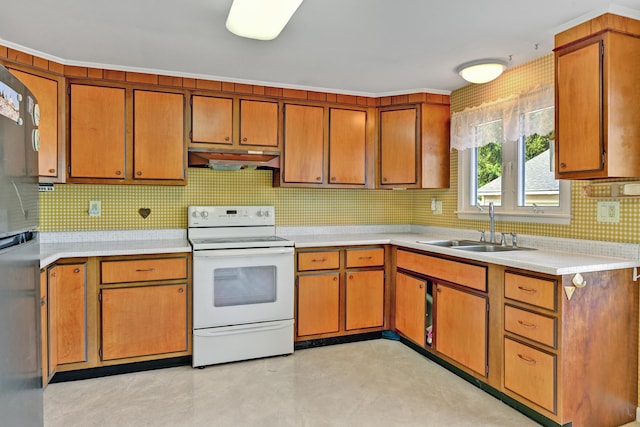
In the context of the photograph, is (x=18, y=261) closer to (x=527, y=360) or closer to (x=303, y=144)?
(x=527, y=360)

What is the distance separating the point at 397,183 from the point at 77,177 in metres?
2.62

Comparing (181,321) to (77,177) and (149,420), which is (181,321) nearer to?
(149,420)

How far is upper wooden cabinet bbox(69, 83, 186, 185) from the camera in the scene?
2.97m

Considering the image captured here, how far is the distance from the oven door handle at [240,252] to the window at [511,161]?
5.31 ft

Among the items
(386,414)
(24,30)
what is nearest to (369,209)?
(386,414)

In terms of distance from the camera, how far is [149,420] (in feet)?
7.34

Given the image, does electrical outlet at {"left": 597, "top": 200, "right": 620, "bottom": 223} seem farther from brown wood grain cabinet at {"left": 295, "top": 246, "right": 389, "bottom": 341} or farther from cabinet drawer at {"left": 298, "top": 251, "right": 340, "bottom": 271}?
cabinet drawer at {"left": 298, "top": 251, "right": 340, "bottom": 271}

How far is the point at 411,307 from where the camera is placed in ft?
10.6

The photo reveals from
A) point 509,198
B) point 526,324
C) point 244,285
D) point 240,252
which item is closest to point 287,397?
point 244,285

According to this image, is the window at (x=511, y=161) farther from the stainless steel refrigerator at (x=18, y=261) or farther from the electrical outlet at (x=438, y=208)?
the stainless steel refrigerator at (x=18, y=261)

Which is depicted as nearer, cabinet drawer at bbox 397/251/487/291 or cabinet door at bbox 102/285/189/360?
cabinet drawer at bbox 397/251/487/291

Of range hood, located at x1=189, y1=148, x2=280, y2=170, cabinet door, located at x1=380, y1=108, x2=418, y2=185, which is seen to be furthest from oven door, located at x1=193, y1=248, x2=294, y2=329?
cabinet door, located at x1=380, y1=108, x2=418, y2=185

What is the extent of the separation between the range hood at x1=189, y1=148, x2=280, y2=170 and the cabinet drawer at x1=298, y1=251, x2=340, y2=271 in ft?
2.74

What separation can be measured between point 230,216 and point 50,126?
4.79 feet
